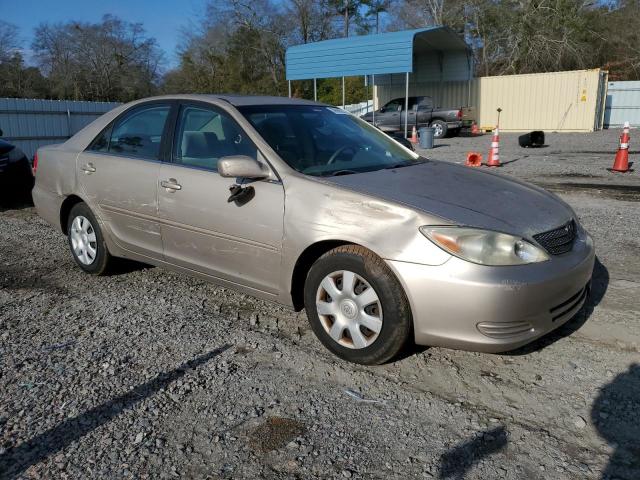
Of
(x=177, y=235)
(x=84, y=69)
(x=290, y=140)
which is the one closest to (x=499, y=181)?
(x=290, y=140)

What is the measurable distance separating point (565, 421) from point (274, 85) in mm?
40643

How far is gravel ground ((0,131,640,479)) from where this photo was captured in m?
2.37

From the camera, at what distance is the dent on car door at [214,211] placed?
343 cm

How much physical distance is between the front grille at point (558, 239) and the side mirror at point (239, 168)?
169 centimetres

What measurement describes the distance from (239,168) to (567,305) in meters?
2.08

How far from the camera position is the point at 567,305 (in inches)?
121

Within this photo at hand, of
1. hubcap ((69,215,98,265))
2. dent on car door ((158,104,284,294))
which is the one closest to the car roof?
dent on car door ((158,104,284,294))

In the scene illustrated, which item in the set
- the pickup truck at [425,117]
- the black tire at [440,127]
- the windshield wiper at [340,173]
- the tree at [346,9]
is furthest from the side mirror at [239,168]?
the tree at [346,9]

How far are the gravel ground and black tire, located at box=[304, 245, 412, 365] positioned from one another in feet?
0.40

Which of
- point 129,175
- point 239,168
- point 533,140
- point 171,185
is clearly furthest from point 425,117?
point 239,168

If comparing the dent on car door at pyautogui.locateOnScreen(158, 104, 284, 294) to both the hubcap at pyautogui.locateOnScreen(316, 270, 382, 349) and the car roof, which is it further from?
the hubcap at pyautogui.locateOnScreen(316, 270, 382, 349)

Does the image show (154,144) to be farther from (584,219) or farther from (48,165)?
(584,219)

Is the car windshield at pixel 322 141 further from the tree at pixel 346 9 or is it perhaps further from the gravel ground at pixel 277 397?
the tree at pixel 346 9

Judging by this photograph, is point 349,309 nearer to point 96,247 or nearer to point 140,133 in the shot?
point 140,133
